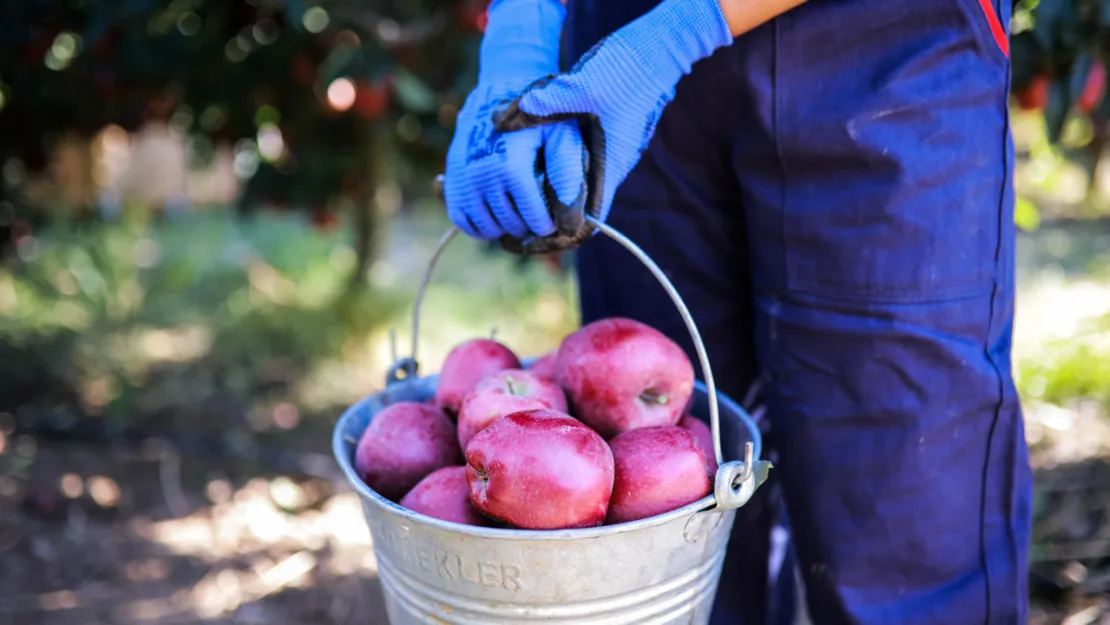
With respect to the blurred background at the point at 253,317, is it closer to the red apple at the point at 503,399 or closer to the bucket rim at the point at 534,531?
the red apple at the point at 503,399

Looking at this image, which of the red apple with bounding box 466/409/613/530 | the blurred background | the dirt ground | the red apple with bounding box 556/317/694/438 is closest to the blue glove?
the red apple with bounding box 556/317/694/438

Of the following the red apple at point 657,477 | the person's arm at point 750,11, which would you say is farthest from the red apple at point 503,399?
the person's arm at point 750,11

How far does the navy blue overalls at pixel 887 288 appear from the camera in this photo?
3.53ft

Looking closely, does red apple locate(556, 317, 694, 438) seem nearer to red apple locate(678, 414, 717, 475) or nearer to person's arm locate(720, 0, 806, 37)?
red apple locate(678, 414, 717, 475)

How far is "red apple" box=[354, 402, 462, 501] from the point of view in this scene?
111 centimetres

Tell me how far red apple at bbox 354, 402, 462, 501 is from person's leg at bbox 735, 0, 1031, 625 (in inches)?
19.7

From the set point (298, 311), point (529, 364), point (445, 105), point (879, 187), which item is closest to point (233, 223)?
point (298, 311)

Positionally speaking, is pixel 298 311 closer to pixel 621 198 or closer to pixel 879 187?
pixel 621 198

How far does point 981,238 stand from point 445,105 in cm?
171

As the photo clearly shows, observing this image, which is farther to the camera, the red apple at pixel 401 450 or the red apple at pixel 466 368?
the red apple at pixel 466 368

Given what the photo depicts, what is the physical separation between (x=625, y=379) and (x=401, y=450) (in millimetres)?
301

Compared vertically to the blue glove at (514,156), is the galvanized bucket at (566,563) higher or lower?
lower

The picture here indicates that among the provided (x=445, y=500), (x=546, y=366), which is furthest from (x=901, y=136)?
(x=445, y=500)

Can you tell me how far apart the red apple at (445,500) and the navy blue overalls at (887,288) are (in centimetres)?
49
